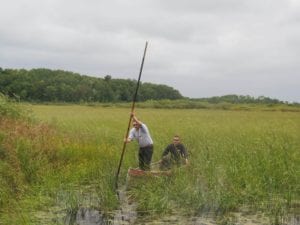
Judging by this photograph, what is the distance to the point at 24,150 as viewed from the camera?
14.0 m

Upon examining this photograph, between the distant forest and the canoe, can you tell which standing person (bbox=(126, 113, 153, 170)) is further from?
the distant forest

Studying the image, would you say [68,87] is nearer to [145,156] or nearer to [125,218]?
[145,156]

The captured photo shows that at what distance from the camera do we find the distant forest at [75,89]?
74500mm

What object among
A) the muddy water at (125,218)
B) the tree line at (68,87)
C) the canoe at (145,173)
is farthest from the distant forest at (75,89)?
the muddy water at (125,218)

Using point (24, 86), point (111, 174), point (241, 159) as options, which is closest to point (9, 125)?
point (111, 174)

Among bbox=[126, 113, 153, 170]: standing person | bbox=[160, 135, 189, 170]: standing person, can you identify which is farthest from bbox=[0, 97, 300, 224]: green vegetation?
bbox=[126, 113, 153, 170]: standing person

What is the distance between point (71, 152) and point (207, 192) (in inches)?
242

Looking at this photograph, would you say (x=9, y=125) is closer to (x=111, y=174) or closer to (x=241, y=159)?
(x=111, y=174)

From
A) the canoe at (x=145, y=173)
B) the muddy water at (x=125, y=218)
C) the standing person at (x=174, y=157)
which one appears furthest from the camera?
the standing person at (x=174, y=157)

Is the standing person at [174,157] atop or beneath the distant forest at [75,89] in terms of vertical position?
beneath

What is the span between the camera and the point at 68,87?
270 feet

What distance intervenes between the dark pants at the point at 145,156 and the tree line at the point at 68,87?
55768 millimetres

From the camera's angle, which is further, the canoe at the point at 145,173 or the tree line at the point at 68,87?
the tree line at the point at 68,87

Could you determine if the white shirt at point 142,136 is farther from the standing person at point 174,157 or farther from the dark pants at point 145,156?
the standing person at point 174,157
